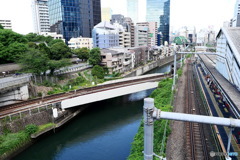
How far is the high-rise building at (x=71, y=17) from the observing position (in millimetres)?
72000

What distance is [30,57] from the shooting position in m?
25.7

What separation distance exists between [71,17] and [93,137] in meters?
64.0

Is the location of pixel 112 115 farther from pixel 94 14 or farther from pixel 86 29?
pixel 94 14

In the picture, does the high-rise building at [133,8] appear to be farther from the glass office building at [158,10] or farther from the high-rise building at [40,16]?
the high-rise building at [40,16]

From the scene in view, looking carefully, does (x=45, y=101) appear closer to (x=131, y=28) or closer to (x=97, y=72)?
(x=97, y=72)

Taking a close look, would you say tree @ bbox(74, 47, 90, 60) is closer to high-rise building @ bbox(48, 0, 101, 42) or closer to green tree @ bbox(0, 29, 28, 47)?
green tree @ bbox(0, 29, 28, 47)

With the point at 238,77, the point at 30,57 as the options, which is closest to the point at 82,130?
the point at 30,57

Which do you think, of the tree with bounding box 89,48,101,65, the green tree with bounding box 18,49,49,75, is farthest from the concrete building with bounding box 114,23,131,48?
the green tree with bounding box 18,49,49,75

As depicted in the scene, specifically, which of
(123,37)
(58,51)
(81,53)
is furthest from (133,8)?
(58,51)

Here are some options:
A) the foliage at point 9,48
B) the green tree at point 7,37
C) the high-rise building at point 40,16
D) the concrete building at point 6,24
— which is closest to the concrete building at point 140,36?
the high-rise building at point 40,16

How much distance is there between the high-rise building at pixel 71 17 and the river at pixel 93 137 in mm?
54953

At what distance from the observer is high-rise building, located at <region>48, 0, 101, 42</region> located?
236 ft

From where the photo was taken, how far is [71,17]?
73.8 meters

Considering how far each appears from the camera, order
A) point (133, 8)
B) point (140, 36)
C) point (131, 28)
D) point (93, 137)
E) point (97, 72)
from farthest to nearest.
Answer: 1. point (133, 8)
2. point (140, 36)
3. point (131, 28)
4. point (97, 72)
5. point (93, 137)
